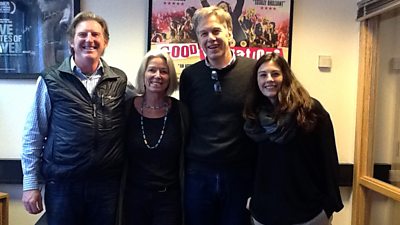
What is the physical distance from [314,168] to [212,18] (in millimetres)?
826

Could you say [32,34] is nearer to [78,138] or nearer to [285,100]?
[78,138]

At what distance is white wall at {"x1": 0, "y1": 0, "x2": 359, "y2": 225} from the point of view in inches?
110

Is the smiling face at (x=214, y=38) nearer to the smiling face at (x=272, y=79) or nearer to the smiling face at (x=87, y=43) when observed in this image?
the smiling face at (x=272, y=79)

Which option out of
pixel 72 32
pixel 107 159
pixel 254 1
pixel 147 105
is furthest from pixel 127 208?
pixel 254 1

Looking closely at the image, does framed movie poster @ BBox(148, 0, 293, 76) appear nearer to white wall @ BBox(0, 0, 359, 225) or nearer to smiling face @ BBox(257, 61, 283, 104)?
white wall @ BBox(0, 0, 359, 225)

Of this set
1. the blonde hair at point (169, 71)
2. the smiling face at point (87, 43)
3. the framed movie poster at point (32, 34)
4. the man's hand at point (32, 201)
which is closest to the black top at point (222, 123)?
the blonde hair at point (169, 71)

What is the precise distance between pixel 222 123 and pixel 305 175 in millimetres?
443

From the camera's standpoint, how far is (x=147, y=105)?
2.00m

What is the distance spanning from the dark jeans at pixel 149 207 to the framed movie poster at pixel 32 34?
1294 mm

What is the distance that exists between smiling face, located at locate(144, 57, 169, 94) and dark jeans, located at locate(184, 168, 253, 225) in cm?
43

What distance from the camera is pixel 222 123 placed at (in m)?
1.88

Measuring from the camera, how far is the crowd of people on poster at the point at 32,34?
272cm

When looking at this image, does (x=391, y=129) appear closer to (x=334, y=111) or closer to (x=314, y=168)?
(x=334, y=111)

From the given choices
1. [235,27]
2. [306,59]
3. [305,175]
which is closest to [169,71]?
[305,175]
